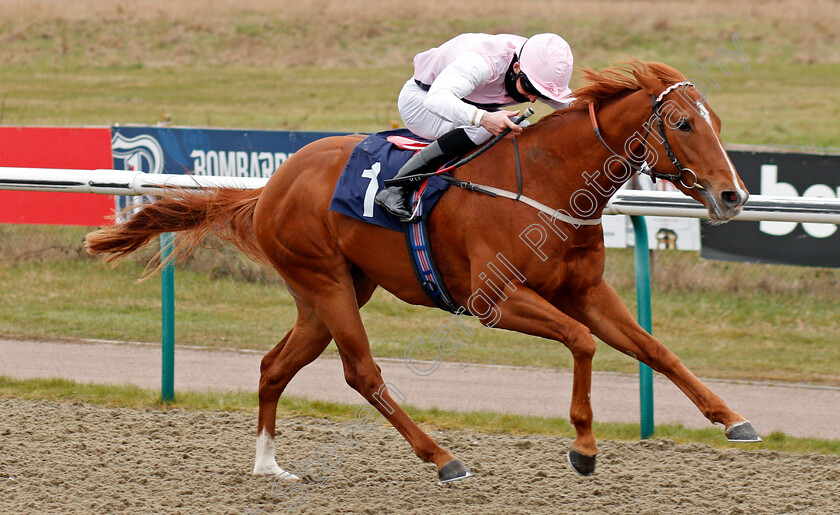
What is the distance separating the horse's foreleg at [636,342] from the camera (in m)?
3.62

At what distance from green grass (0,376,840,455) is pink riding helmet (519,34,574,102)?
1880 millimetres

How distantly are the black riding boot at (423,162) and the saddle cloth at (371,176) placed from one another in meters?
0.06

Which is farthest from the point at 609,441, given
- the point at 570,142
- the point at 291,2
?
the point at 291,2

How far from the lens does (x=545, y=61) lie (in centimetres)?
377

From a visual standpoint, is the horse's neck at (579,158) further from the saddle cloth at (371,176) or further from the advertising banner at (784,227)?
the advertising banner at (784,227)

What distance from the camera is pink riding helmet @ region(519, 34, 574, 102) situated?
12.4 ft

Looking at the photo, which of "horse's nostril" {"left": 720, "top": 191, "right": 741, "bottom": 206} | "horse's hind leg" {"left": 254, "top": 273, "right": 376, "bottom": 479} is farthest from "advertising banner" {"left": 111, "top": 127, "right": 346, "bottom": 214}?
"horse's nostril" {"left": 720, "top": 191, "right": 741, "bottom": 206}

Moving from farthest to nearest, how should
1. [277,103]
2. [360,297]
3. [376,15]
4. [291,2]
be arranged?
[291,2]
[376,15]
[277,103]
[360,297]

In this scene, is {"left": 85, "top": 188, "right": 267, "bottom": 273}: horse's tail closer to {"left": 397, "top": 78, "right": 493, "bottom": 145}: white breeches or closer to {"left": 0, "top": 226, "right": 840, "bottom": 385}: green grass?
{"left": 397, "top": 78, "right": 493, "bottom": 145}: white breeches

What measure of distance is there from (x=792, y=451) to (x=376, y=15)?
2604cm

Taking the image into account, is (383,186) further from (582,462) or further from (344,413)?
(344,413)

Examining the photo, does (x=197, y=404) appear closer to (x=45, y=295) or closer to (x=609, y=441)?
(x=609, y=441)

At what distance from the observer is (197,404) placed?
17.8 feet

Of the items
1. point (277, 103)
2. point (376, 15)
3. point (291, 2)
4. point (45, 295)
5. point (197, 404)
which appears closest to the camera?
point (197, 404)
